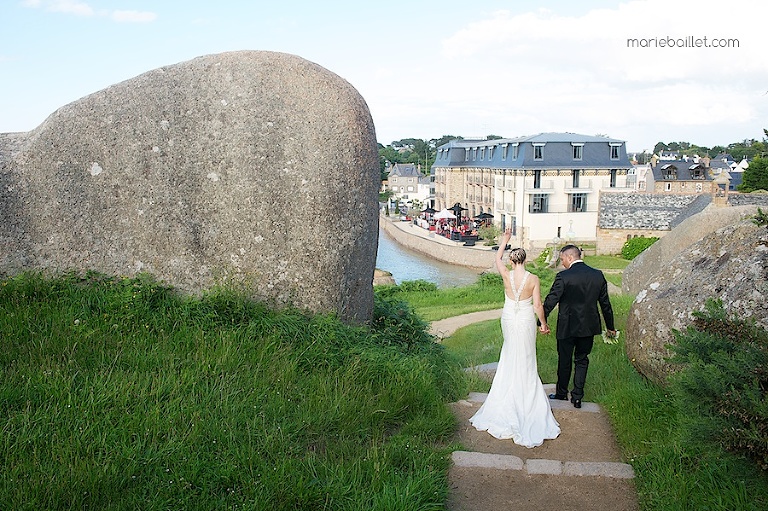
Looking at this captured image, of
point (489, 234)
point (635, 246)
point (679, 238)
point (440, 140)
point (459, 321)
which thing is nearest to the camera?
point (679, 238)

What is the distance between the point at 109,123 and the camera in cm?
707

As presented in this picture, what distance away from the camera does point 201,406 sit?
16.4 feet

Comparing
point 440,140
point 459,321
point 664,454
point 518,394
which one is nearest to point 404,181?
point 440,140

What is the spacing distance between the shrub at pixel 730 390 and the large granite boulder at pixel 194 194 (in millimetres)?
3928

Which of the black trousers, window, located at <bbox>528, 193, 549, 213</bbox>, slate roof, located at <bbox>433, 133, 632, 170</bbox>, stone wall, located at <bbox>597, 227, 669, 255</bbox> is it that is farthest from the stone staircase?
slate roof, located at <bbox>433, 133, 632, 170</bbox>

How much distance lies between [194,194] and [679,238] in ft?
32.7

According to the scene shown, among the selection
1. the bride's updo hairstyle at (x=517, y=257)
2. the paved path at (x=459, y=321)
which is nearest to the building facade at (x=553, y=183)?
the paved path at (x=459, y=321)

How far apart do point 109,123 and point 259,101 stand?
1.59 meters

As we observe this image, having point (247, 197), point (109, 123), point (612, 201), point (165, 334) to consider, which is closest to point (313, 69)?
point (247, 197)

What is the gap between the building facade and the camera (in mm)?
49312

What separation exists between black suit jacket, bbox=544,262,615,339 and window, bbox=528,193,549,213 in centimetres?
4353

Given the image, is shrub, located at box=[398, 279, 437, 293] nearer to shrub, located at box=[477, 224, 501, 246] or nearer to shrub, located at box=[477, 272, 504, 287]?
shrub, located at box=[477, 272, 504, 287]

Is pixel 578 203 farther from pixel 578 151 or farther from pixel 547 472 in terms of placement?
pixel 547 472

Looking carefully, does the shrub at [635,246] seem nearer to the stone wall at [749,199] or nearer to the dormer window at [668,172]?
the stone wall at [749,199]
